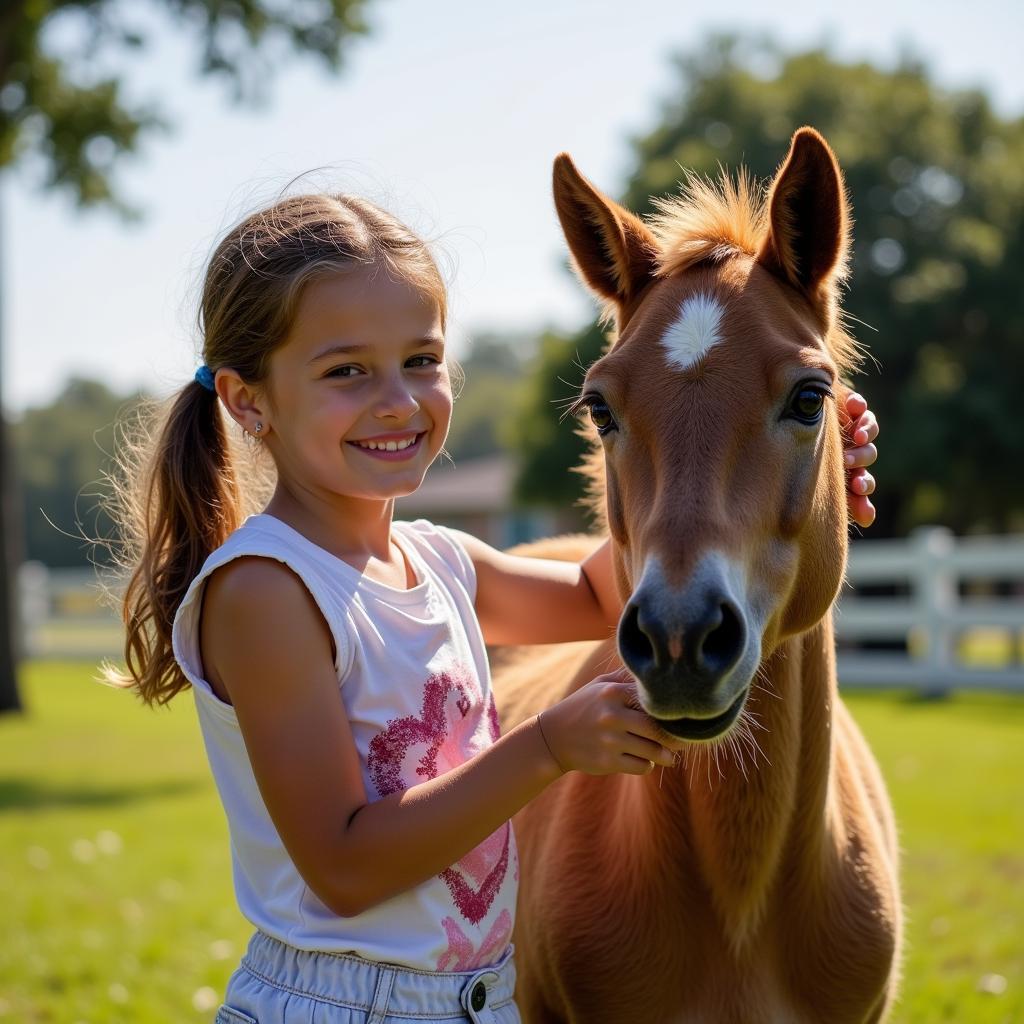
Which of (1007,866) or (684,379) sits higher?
(684,379)

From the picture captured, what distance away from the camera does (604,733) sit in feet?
6.44

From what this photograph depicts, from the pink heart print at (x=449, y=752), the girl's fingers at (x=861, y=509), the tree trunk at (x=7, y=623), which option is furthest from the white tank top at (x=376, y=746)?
the tree trunk at (x=7, y=623)

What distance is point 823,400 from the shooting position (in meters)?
2.32

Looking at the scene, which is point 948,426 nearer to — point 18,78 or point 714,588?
point 18,78

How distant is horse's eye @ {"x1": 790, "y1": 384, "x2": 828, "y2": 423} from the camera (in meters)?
2.27

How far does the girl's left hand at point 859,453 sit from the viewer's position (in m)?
2.68

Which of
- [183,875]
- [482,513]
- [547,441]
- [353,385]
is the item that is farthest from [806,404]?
[482,513]

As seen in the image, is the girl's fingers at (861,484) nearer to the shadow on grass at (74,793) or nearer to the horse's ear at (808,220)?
the horse's ear at (808,220)

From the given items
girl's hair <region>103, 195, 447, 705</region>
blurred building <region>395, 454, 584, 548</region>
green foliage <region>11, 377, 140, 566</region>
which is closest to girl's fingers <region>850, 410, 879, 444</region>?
girl's hair <region>103, 195, 447, 705</region>

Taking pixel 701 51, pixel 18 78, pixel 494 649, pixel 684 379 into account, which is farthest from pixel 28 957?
pixel 701 51

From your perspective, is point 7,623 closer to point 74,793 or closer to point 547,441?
point 74,793

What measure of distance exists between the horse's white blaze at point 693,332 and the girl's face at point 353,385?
19.8 inches

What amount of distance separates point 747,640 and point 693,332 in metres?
0.67

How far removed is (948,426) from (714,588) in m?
24.1
